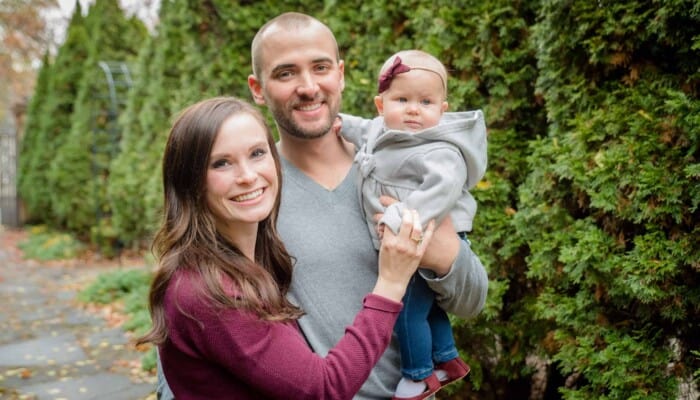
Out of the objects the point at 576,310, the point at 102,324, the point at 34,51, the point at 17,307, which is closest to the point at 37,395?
the point at 102,324

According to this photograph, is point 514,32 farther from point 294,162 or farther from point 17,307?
point 17,307

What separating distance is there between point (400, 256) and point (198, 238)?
0.61m

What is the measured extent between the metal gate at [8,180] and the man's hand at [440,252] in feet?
58.5

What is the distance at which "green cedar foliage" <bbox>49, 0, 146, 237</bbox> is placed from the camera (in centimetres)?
1216

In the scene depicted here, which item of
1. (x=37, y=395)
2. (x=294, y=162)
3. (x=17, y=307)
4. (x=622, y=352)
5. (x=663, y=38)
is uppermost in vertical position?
(x=663, y=38)

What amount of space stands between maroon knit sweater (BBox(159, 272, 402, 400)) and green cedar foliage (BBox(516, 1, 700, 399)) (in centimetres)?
120

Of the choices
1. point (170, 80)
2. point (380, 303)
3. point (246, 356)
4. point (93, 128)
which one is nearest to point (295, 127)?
point (380, 303)

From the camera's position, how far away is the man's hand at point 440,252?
6.70 ft

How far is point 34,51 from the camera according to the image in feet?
74.0

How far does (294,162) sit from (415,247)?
67 centimetres

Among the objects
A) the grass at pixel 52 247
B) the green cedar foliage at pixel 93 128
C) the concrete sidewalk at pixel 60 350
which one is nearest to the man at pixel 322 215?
the concrete sidewalk at pixel 60 350

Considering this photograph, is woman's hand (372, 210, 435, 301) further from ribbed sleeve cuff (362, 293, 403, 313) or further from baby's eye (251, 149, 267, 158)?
baby's eye (251, 149, 267, 158)

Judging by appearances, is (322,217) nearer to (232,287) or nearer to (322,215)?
(322,215)

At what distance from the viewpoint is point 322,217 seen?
216cm
